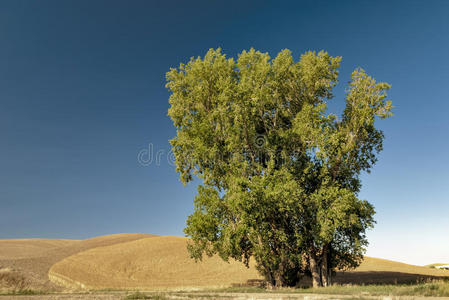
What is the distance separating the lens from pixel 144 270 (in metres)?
42.7

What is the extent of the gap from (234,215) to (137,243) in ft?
142

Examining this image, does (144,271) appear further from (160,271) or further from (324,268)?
(324,268)

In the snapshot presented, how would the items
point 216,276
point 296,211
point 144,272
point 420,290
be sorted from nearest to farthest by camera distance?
1. point 420,290
2. point 296,211
3. point 216,276
4. point 144,272

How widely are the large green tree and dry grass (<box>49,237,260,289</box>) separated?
12.3 metres

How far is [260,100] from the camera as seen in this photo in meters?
24.5

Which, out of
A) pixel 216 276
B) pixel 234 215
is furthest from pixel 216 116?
pixel 216 276

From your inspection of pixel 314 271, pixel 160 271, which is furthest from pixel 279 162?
pixel 160 271

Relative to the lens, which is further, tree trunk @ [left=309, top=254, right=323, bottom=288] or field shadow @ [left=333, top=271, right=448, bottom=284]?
field shadow @ [left=333, top=271, right=448, bottom=284]

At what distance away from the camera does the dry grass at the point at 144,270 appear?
34875 mm

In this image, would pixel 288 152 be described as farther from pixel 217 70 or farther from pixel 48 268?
pixel 48 268

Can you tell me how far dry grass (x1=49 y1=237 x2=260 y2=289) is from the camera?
34875mm

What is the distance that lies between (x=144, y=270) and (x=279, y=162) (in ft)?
92.6

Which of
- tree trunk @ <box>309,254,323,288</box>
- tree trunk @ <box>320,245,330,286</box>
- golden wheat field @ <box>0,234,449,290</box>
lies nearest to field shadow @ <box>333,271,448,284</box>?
golden wheat field @ <box>0,234,449,290</box>

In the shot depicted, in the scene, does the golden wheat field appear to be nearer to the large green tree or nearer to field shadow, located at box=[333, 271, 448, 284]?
field shadow, located at box=[333, 271, 448, 284]
